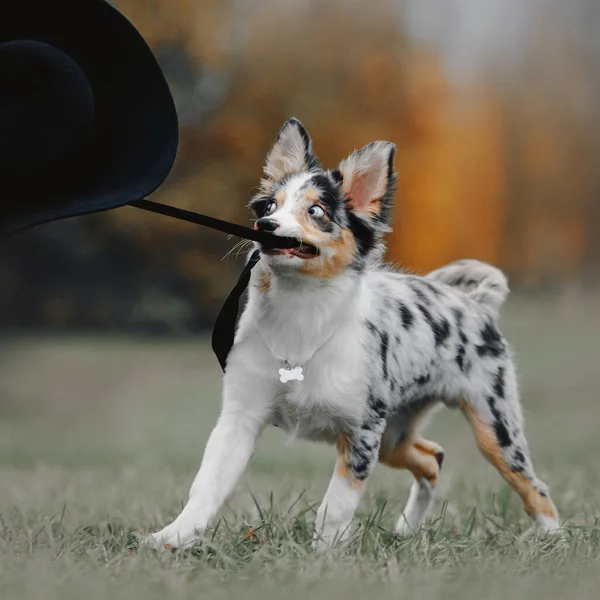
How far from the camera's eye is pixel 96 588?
329 cm

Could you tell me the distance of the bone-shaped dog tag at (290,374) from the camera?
12.6ft

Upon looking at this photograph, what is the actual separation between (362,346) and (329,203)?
555mm

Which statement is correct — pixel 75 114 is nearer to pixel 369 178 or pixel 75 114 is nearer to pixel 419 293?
pixel 369 178

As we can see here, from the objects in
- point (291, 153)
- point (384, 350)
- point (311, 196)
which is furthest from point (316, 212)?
point (384, 350)

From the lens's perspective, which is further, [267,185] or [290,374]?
[267,185]

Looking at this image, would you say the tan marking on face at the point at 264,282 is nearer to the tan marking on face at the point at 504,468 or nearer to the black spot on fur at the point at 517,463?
the tan marking on face at the point at 504,468

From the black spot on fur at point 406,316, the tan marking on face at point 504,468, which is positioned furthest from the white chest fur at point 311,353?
the tan marking on face at point 504,468

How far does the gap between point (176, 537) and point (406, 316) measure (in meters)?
1.31

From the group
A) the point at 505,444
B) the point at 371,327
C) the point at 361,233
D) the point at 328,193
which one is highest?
the point at 328,193

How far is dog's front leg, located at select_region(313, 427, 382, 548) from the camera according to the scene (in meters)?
3.83

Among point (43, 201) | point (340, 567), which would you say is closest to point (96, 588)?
point (340, 567)

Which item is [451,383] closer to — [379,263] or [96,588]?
[379,263]

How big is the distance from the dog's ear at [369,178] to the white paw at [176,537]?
1332mm

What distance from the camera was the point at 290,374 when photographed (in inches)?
151
